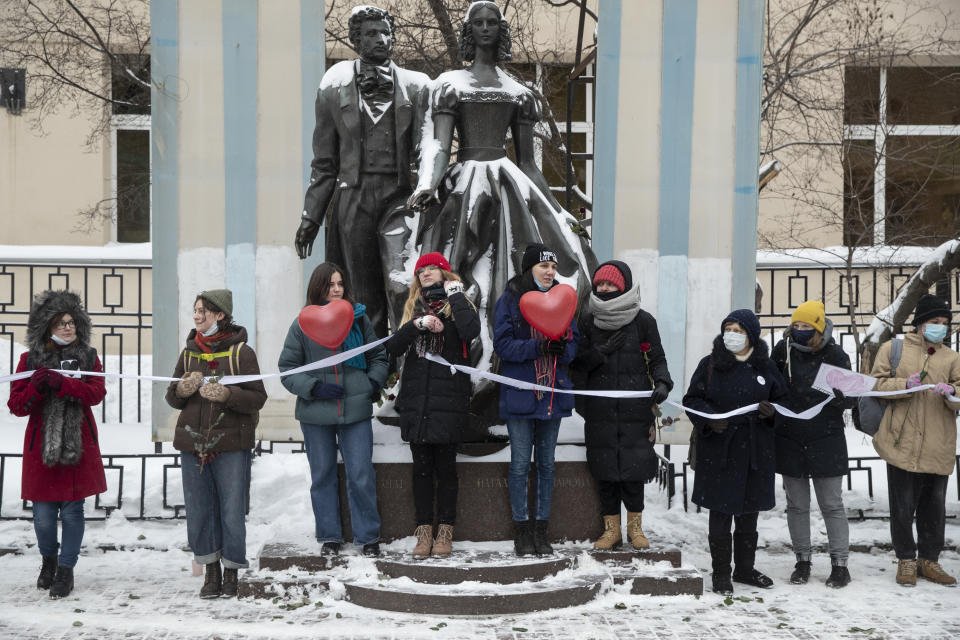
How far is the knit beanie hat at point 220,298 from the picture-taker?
243 inches

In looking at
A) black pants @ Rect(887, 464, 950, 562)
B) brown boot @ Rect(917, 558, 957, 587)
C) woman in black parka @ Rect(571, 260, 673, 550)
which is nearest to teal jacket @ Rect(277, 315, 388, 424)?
woman in black parka @ Rect(571, 260, 673, 550)

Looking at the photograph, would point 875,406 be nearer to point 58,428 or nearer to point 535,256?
point 535,256

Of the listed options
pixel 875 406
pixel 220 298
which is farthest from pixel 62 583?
pixel 875 406

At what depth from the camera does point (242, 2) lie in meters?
10.1

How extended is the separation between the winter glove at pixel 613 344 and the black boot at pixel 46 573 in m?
3.34

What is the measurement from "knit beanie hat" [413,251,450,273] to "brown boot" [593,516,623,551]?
1707 millimetres

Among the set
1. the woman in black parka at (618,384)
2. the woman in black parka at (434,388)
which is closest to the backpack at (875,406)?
the woman in black parka at (618,384)

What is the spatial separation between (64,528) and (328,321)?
1.91 m

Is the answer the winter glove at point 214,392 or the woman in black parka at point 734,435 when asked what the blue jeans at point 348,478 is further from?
the woman in black parka at point 734,435

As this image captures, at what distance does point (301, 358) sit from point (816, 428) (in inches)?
117

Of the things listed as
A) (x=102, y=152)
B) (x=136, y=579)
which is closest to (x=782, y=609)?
(x=136, y=579)

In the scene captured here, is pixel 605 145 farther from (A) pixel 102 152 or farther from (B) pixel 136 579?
(A) pixel 102 152

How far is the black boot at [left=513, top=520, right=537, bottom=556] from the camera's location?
635cm

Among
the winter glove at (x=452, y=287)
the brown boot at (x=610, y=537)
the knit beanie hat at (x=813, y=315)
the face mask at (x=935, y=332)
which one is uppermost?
the winter glove at (x=452, y=287)
